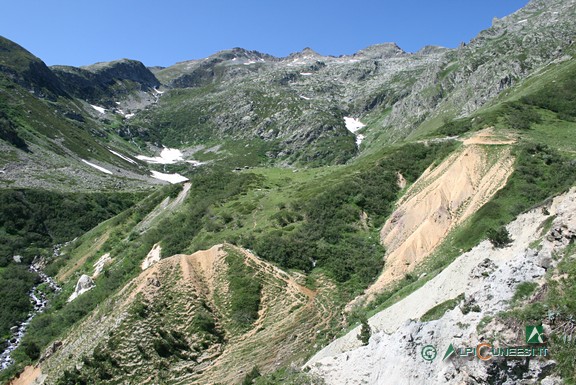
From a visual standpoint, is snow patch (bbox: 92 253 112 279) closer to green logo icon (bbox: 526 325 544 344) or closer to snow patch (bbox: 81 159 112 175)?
green logo icon (bbox: 526 325 544 344)

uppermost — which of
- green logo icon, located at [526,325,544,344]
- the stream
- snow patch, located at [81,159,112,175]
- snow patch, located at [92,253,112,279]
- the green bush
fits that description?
snow patch, located at [81,159,112,175]

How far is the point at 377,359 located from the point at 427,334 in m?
3.00

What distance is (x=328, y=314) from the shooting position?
34500 mm

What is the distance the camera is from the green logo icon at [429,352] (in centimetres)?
1719

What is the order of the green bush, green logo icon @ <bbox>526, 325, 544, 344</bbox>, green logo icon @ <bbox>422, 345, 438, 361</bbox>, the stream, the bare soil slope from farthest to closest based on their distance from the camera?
the stream, the bare soil slope, the green bush, green logo icon @ <bbox>422, 345, 438, 361</bbox>, green logo icon @ <bbox>526, 325, 544, 344</bbox>

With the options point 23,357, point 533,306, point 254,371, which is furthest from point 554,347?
point 23,357

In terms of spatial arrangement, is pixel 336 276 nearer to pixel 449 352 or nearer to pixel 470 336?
pixel 449 352

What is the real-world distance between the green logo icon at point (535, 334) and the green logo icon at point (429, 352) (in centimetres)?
385

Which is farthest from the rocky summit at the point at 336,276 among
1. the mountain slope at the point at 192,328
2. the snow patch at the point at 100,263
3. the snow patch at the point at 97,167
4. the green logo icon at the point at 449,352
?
the snow patch at the point at 97,167

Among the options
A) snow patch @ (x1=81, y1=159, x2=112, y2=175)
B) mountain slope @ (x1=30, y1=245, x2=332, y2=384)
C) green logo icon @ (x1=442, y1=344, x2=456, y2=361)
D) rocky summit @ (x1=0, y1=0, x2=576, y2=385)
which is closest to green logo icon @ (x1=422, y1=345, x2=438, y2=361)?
rocky summit @ (x1=0, y1=0, x2=576, y2=385)

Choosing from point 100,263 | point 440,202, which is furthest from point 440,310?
point 100,263

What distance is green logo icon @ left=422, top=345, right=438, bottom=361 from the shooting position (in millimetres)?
17188

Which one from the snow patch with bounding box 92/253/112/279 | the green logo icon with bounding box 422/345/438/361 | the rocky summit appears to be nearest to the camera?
the rocky summit

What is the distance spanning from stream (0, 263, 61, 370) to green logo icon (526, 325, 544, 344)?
149 ft
